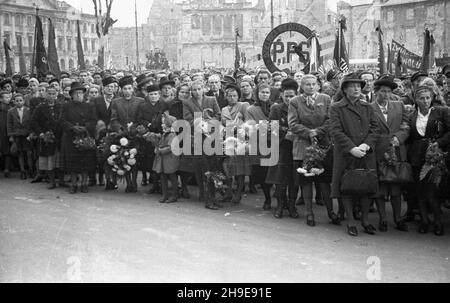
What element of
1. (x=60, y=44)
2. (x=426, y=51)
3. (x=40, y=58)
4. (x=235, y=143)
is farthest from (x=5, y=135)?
(x=60, y=44)

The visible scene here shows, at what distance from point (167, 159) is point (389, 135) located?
3857 millimetres

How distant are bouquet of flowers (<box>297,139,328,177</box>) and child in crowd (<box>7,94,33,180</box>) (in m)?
6.82

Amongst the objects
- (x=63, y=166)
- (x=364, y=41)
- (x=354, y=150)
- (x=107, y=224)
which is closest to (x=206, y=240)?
(x=107, y=224)

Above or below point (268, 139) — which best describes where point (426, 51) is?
above

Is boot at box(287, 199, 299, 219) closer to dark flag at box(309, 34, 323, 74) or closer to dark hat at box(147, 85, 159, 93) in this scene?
dark hat at box(147, 85, 159, 93)

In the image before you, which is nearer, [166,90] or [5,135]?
[166,90]

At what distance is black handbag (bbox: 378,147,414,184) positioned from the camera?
722 centimetres

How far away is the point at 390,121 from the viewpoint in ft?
24.2

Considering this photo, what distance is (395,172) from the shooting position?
7.25 meters

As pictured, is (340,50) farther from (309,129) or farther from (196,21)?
(196,21)

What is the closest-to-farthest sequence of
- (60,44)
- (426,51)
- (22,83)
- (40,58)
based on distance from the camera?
(22,83), (426,51), (40,58), (60,44)

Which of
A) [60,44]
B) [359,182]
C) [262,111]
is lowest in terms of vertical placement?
[359,182]
